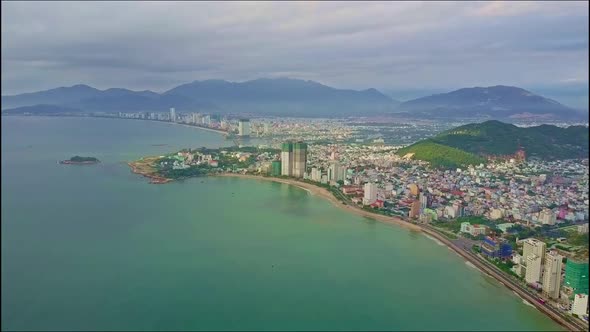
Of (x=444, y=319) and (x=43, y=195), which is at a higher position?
(x=43, y=195)

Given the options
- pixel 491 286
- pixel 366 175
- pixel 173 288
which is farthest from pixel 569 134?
pixel 173 288

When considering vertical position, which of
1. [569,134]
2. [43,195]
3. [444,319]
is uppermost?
[569,134]

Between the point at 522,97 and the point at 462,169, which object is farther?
the point at 522,97

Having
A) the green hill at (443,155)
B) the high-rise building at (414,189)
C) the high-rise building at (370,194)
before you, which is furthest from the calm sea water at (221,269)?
the green hill at (443,155)

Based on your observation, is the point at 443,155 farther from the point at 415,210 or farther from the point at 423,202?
the point at 415,210

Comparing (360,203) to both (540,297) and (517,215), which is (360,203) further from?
(540,297)

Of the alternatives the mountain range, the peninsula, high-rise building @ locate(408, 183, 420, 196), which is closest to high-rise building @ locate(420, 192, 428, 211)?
the peninsula
